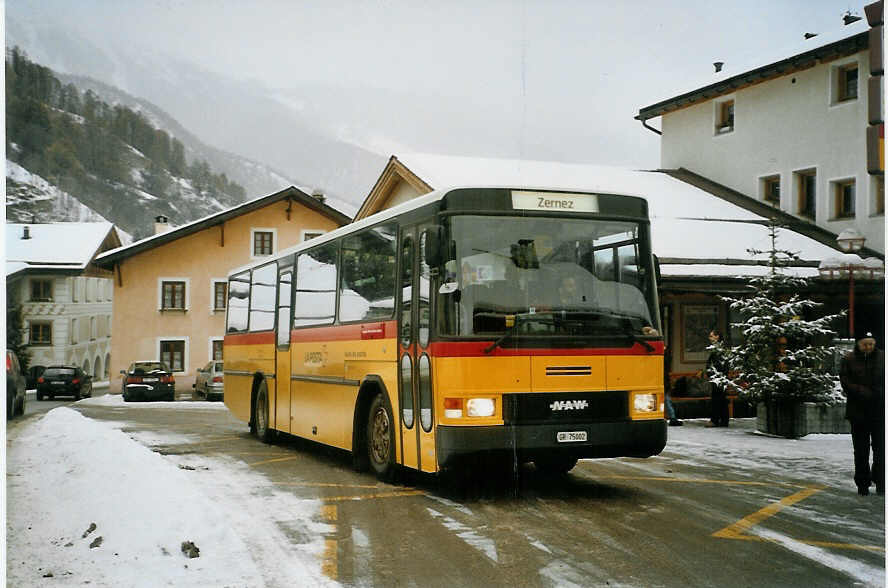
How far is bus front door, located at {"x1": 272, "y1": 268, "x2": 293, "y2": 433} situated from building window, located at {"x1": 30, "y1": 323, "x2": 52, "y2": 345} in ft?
15.7

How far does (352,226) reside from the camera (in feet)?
38.2

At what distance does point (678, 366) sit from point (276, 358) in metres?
11.3

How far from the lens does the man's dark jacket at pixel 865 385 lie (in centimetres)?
984

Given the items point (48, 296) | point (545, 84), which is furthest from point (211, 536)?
point (545, 84)

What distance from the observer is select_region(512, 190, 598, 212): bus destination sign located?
9.31 metres

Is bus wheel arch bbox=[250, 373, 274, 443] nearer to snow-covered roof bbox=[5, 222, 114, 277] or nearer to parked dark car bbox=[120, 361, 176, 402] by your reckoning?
snow-covered roof bbox=[5, 222, 114, 277]

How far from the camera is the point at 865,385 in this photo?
9.88 m

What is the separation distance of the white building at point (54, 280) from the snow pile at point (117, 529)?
1.20 m

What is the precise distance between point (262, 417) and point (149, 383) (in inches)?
591

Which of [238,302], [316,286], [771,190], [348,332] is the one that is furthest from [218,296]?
[348,332]

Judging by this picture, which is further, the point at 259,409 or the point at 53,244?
the point at 259,409

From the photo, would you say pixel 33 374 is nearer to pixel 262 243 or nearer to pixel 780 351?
pixel 780 351

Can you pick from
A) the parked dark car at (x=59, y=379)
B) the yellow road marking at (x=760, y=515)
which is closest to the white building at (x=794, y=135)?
the yellow road marking at (x=760, y=515)

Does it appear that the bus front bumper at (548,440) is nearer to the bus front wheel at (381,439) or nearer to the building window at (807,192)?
the bus front wheel at (381,439)
